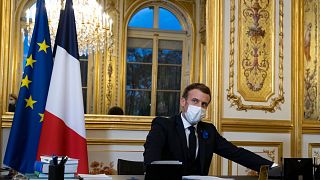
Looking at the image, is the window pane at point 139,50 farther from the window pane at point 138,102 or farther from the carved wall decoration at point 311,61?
the carved wall decoration at point 311,61

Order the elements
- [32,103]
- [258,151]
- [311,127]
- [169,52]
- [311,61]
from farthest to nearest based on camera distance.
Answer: [169,52] < [311,61] < [311,127] < [258,151] < [32,103]

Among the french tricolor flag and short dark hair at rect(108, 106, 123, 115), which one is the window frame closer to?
short dark hair at rect(108, 106, 123, 115)

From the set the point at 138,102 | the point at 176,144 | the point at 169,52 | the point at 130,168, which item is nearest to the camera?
the point at 176,144

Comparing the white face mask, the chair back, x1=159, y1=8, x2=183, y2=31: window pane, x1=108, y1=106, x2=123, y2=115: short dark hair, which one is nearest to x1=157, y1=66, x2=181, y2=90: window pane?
x1=159, y1=8, x2=183, y2=31: window pane

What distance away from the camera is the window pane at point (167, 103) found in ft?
17.8

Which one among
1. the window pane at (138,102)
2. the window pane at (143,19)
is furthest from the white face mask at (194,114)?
the window pane at (143,19)

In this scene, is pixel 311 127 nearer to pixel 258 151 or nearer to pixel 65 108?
pixel 258 151

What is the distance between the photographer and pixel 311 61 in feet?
17.4

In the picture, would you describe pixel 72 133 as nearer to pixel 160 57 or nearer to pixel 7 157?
pixel 7 157

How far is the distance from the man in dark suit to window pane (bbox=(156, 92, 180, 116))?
7.45 feet

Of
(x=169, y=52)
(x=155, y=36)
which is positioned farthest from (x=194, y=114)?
(x=155, y=36)

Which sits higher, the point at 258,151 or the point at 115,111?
the point at 115,111

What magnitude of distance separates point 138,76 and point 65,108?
6.96 feet

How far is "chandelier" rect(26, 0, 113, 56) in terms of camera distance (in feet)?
17.4
